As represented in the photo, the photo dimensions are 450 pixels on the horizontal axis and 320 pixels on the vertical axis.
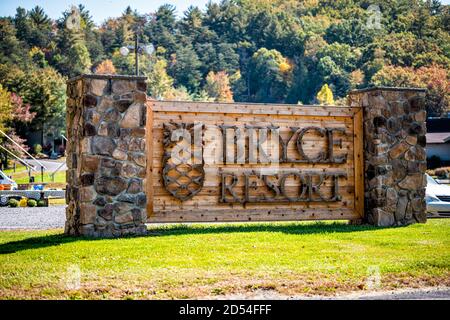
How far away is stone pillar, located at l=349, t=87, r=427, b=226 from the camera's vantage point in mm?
12352

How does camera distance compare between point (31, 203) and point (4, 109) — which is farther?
point (4, 109)

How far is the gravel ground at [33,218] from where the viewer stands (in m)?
13.3

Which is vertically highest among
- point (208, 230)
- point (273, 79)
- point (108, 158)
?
point (273, 79)

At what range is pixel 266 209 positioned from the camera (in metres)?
12.1

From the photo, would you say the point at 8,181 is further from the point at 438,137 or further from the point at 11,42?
the point at 438,137

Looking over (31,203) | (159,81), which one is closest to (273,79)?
(159,81)

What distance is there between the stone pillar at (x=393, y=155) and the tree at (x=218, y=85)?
49849 mm

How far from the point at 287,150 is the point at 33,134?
29.6 meters

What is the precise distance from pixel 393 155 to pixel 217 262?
20.0ft

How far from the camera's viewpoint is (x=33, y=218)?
50.4 ft

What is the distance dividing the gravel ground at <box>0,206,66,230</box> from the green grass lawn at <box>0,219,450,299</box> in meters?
1.89

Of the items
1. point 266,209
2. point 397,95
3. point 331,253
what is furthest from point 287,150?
point 331,253

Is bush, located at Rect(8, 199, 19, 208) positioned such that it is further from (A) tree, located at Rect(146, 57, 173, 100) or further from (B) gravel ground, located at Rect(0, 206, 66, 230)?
(A) tree, located at Rect(146, 57, 173, 100)
